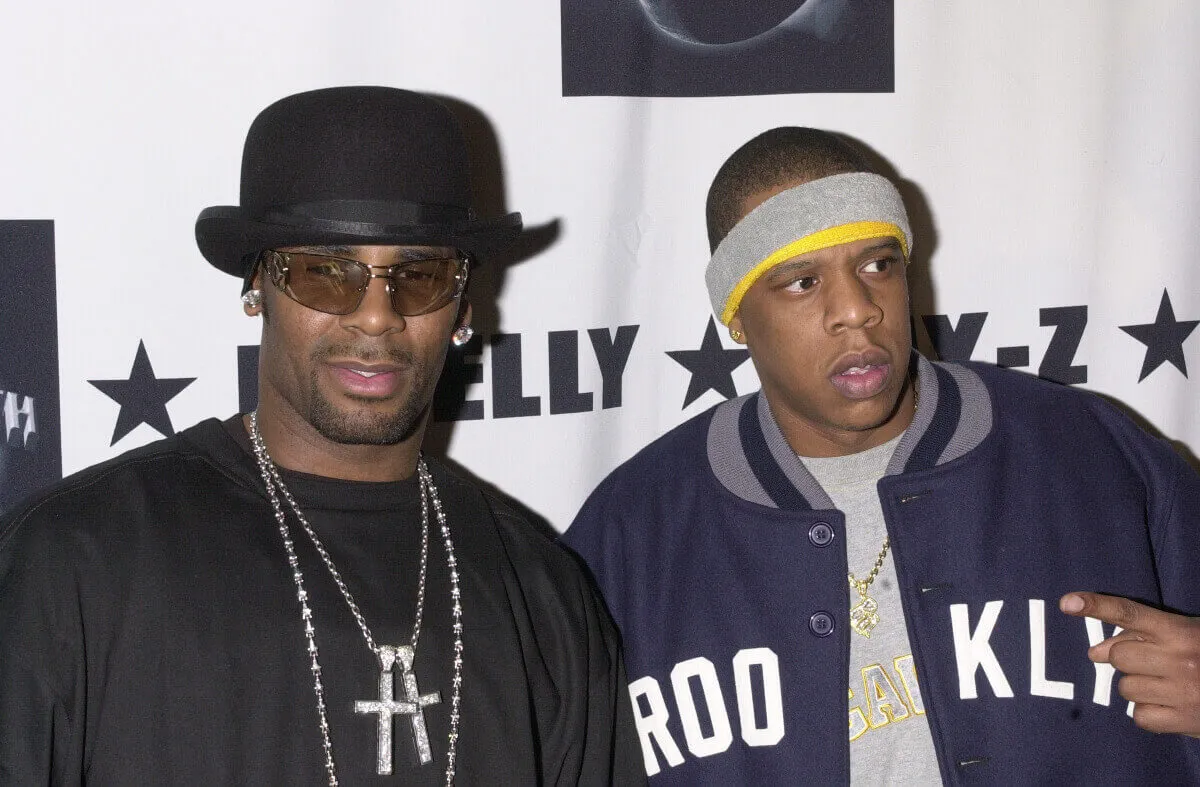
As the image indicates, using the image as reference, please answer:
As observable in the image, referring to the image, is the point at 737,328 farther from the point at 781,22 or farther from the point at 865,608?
the point at 781,22

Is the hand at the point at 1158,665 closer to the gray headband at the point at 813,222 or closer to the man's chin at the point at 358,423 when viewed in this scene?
the gray headband at the point at 813,222

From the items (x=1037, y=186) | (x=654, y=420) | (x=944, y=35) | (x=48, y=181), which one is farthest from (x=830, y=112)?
(x=48, y=181)

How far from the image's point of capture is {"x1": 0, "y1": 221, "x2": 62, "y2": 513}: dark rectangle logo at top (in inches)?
94.7

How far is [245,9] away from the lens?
8.23 feet

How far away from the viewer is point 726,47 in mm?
2863

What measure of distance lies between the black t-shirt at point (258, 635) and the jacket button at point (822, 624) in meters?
0.36

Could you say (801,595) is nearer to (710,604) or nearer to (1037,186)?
(710,604)

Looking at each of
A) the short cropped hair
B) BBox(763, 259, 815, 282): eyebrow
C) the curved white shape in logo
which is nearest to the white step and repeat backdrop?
the curved white shape in logo

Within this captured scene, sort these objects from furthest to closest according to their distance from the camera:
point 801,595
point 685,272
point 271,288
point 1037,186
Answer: point 1037,186 < point 685,272 < point 801,595 < point 271,288

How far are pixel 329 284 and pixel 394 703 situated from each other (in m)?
0.65

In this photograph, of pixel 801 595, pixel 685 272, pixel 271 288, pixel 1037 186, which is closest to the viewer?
pixel 271 288

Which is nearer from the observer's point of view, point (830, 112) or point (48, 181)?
point (48, 181)

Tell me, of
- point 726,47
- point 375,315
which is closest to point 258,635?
point 375,315

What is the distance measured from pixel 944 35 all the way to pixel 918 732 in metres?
1.69
